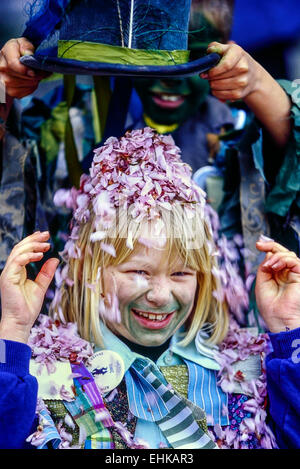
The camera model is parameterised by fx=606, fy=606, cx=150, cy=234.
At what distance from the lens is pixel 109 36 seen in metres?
1.42

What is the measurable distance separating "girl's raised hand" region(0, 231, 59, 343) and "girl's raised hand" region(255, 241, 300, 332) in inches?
21.0

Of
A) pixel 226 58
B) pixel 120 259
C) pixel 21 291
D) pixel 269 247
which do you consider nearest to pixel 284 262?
pixel 269 247

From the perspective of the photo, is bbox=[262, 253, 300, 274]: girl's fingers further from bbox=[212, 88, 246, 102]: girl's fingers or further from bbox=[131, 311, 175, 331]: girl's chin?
bbox=[212, 88, 246, 102]: girl's fingers

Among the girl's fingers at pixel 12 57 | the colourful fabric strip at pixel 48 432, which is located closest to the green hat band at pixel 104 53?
the girl's fingers at pixel 12 57

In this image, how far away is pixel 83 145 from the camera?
1.97 metres

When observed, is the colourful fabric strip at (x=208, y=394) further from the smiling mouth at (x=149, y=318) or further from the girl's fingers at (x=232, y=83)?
the girl's fingers at (x=232, y=83)

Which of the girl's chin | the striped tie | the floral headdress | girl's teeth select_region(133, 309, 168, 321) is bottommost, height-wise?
the striped tie

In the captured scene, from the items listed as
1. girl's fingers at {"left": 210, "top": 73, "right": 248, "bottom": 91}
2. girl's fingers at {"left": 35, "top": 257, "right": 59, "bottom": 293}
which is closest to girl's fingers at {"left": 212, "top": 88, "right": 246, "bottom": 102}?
girl's fingers at {"left": 210, "top": 73, "right": 248, "bottom": 91}

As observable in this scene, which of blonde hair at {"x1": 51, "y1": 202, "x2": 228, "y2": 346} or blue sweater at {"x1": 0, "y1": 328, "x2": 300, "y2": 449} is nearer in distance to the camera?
blue sweater at {"x1": 0, "y1": 328, "x2": 300, "y2": 449}

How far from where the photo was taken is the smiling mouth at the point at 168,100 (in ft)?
6.09

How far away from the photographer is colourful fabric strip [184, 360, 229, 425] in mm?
1464
